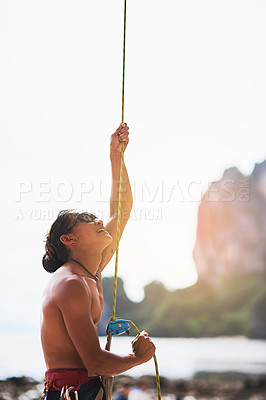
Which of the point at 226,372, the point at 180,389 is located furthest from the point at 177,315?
the point at 180,389

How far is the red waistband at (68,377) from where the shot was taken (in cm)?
189

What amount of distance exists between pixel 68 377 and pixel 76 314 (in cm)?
25

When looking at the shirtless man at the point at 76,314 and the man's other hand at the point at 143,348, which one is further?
the man's other hand at the point at 143,348

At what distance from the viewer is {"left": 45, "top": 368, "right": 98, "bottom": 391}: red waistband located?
1895 millimetres

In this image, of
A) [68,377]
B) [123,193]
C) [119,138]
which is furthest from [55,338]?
[119,138]

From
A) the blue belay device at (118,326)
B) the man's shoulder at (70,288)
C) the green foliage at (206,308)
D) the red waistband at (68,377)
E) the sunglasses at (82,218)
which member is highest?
the sunglasses at (82,218)

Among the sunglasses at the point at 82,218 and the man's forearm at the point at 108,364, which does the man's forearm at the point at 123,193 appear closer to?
the sunglasses at the point at 82,218

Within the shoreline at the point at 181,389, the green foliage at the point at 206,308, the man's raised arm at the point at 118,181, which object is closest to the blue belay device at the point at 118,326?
the man's raised arm at the point at 118,181

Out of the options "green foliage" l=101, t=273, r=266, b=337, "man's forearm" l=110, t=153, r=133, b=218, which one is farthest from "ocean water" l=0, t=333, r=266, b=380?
"man's forearm" l=110, t=153, r=133, b=218

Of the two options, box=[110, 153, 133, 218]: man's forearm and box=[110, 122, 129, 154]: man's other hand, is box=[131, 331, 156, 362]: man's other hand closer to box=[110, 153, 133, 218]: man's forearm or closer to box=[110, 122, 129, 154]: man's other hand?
box=[110, 153, 133, 218]: man's forearm

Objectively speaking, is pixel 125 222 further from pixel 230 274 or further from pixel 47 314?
pixel 230 274

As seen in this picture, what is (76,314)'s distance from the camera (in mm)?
1819

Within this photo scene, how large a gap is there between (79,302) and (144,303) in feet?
163

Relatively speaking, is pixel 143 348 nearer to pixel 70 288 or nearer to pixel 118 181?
pixel 70 288
